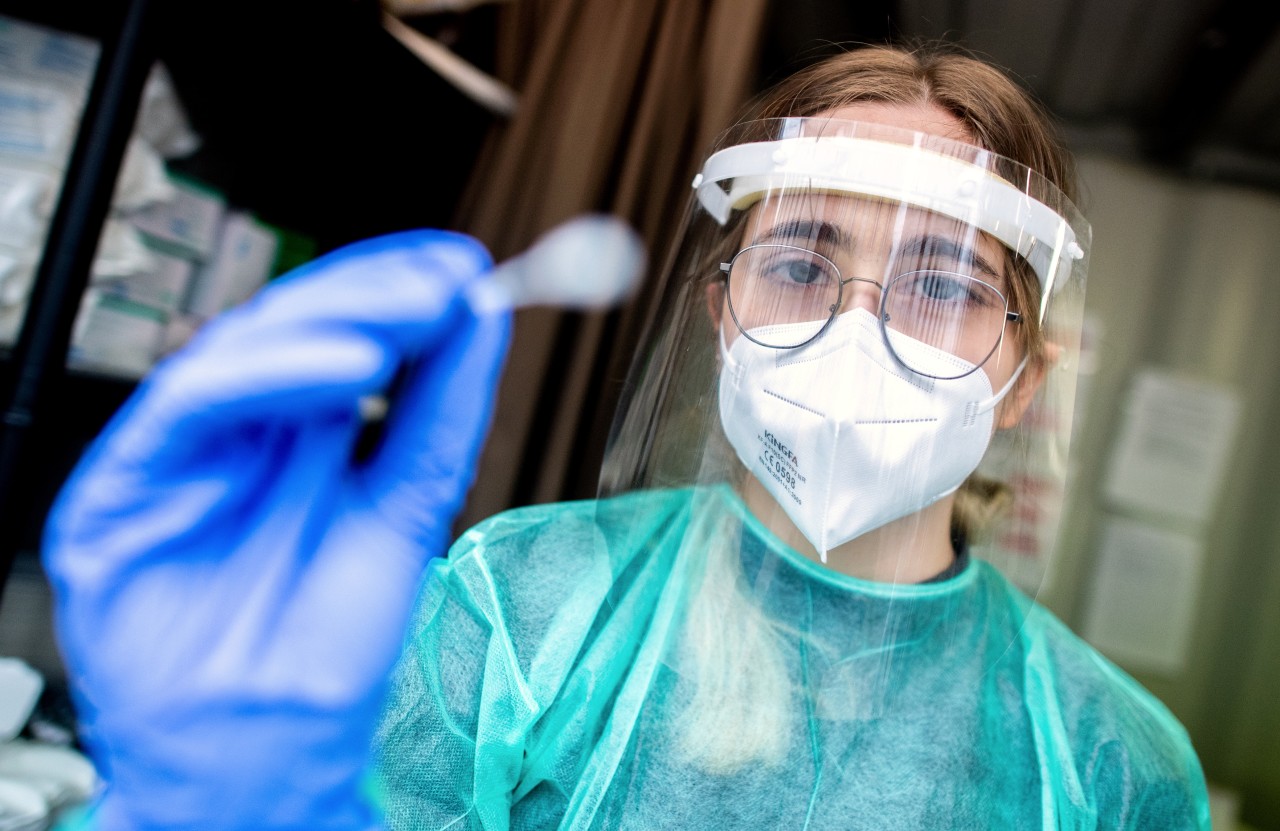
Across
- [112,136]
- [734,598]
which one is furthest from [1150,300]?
[112,136]

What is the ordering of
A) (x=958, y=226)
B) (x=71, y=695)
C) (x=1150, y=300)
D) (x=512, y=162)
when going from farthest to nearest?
1. (x=1150, y=300)
2. (x=512, y=162)
3. (x=71, y=695)
4. (x=958, y=226)

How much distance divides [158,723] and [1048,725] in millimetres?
787

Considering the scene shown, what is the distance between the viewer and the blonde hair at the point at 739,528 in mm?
759

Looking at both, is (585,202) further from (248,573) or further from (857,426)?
(248,573)

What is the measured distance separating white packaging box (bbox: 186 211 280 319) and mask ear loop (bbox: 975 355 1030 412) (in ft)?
3.58

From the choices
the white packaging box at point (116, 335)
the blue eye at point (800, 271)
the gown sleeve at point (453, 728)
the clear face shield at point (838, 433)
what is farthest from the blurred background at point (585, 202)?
the gown sleeve at point (453, 728)

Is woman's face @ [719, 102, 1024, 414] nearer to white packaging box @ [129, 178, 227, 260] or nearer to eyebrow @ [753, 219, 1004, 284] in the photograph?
eyebrow @ [753, 219, 1004, 284]

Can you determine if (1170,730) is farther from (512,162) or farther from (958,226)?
(512,162)

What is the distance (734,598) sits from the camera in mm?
808

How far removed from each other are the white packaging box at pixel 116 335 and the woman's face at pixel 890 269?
2.85 feet

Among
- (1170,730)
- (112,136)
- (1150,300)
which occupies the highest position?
(1150,300)

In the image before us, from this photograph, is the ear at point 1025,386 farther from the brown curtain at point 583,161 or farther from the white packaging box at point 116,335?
the white packaging box at point 116,335

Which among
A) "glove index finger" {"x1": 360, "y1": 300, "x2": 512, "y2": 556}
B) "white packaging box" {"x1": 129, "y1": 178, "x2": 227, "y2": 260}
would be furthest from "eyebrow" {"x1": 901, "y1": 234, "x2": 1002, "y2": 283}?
"white packaging box" {"x1": 129, "y1": 178, "x2": 227, "y2": 260}

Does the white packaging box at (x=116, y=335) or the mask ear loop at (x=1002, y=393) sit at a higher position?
the mask ear loop at (x=1002, y=393)
